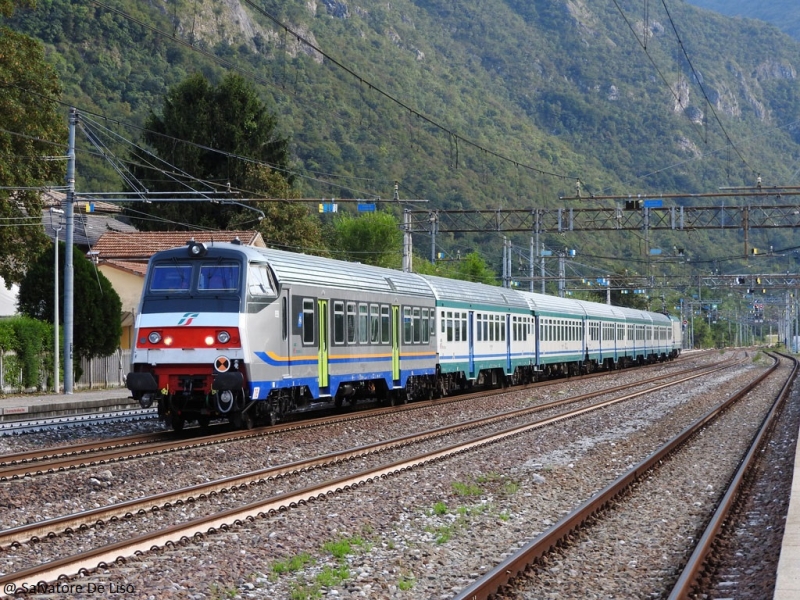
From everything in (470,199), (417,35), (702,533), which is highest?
(417,35)

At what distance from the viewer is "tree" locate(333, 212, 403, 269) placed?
7975cm

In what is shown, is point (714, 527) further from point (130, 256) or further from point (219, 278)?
point (130, 256)

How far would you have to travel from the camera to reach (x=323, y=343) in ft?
70.1

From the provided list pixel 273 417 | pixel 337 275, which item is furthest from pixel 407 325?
pixel 273 417

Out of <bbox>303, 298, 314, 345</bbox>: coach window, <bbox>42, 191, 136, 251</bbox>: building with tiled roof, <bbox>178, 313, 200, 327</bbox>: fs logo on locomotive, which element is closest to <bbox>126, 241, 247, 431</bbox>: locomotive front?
<bbox>178, 313, 200, 327</bbox>: fs logo on locomotive

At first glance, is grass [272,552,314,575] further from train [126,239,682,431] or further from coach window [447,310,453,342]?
coach window [447,310,453,342]

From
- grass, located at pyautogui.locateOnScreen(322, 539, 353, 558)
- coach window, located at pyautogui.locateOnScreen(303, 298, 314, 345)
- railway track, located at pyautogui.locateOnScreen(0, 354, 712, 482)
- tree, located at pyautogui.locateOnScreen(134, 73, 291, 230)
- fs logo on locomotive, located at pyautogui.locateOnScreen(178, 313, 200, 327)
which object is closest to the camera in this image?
grass, located at pyautogui.locateOnScreen(322, 539, 353, 558)

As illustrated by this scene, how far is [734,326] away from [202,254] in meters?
190

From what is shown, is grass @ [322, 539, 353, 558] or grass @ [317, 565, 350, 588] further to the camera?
grass @ [322, 539, 353, 558]

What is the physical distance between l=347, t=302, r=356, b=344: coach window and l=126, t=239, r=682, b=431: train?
0.02 m

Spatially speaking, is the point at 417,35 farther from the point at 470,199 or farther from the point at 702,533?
the point at 702,533

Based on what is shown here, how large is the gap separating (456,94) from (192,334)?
130 m

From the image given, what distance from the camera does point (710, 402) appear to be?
30.2 metres

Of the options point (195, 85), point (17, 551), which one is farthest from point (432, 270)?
point (17, 551)
